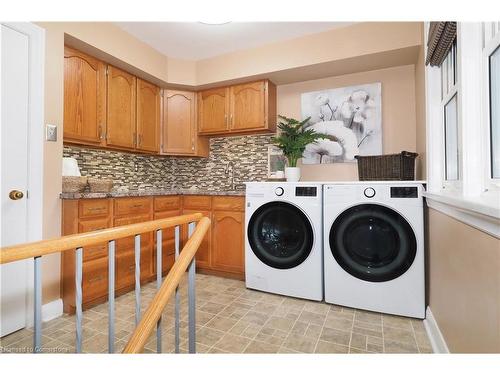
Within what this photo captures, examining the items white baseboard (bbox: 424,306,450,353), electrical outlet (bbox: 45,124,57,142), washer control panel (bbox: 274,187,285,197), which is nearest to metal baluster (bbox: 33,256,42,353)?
electrical outlet (bbox: 45,124,57,142)

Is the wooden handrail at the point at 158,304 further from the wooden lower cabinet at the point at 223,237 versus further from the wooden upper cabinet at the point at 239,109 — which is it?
the wooden upper cabinet at the point at 239,109

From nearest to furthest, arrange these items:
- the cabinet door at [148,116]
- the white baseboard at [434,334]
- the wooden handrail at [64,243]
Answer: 1. the wooden handrail at [64,243]
2. the white baseboard at [434,334]
3. the cabinet door at [148,116]

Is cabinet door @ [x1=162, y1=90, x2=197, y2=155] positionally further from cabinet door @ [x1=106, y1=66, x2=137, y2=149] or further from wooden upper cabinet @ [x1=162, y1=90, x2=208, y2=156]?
cabinet door @ [x1=106, y1=66, x2=137, y2=149]

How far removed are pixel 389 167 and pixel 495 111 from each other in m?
1.16

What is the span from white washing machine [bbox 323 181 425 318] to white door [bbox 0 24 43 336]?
2.22 m

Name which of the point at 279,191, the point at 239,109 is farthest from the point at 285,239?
the point at 239,109

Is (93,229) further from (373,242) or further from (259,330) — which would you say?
(373,242)

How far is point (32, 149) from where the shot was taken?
74.2 inches

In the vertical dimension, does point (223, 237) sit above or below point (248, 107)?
below

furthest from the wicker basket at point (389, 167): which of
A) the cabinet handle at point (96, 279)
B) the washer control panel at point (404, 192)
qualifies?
the cabinet handle at point (96, 279)

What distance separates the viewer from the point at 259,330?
1824 mm

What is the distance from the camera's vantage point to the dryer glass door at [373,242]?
1.97 meters

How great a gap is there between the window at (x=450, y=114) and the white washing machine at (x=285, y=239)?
2.93 ft

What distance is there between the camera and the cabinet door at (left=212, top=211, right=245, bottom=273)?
2756 mm
